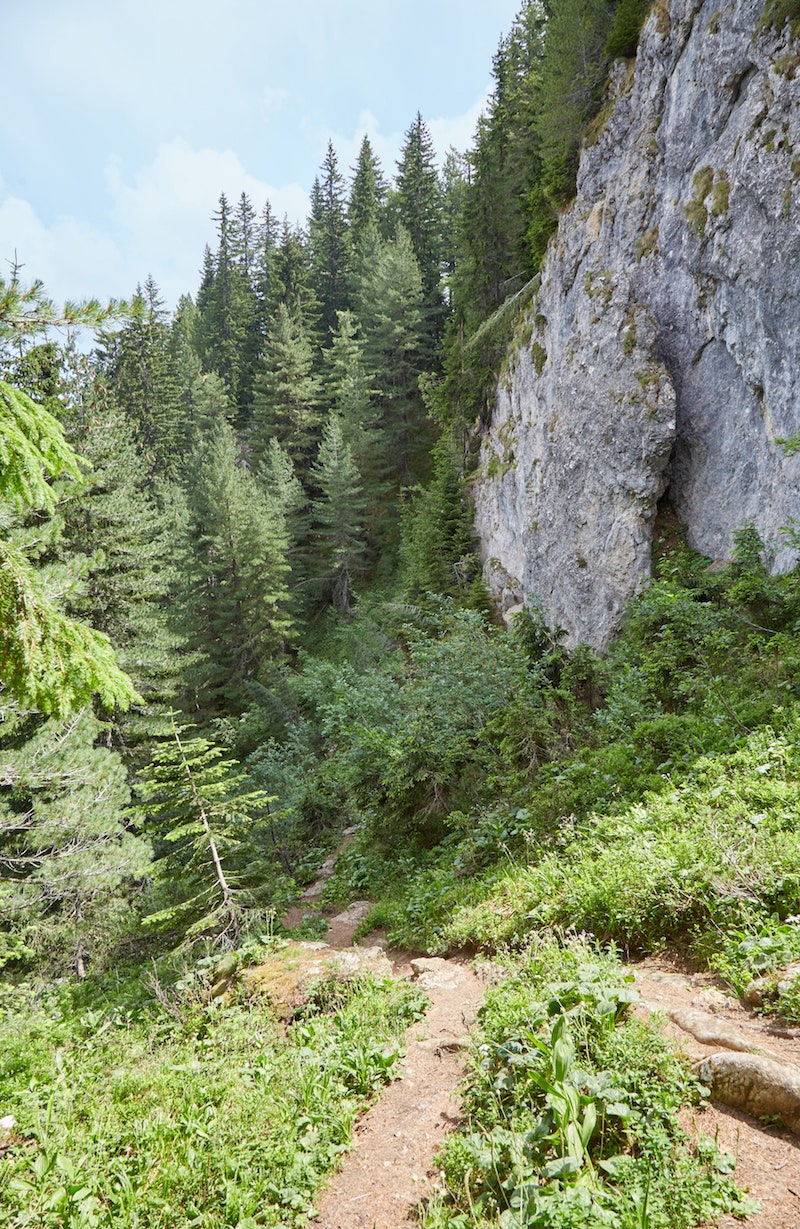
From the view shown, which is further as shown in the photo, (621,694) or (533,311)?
(533,311)

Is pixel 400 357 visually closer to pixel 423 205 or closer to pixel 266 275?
pixel 423 205

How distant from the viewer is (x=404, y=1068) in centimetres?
457

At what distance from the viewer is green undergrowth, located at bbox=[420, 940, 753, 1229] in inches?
104

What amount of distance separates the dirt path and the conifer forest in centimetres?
4

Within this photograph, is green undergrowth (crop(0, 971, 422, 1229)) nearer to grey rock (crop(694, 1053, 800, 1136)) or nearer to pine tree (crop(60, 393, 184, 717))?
grey rock (crop(694, 1053, 800, 1136))

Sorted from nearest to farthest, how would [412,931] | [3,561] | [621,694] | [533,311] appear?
[3,561]
[412,931]
[621,694]
[533,311]

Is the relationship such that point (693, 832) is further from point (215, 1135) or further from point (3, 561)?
point (3, 561)

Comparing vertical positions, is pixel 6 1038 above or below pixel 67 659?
below

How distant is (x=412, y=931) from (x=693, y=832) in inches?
150

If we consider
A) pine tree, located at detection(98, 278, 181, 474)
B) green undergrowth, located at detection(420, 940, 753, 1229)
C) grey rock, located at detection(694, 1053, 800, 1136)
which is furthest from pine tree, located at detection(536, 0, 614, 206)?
pine tree, located at detection(98, 278, 181, 474)

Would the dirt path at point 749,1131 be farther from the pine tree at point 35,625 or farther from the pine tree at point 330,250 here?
the pine tree at point 330,250

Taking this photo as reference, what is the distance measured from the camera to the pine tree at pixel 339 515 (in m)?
29.1

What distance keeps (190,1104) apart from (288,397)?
34.4 meters

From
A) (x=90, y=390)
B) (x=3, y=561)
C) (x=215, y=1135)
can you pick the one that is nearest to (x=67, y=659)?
(x=3, y=561)
